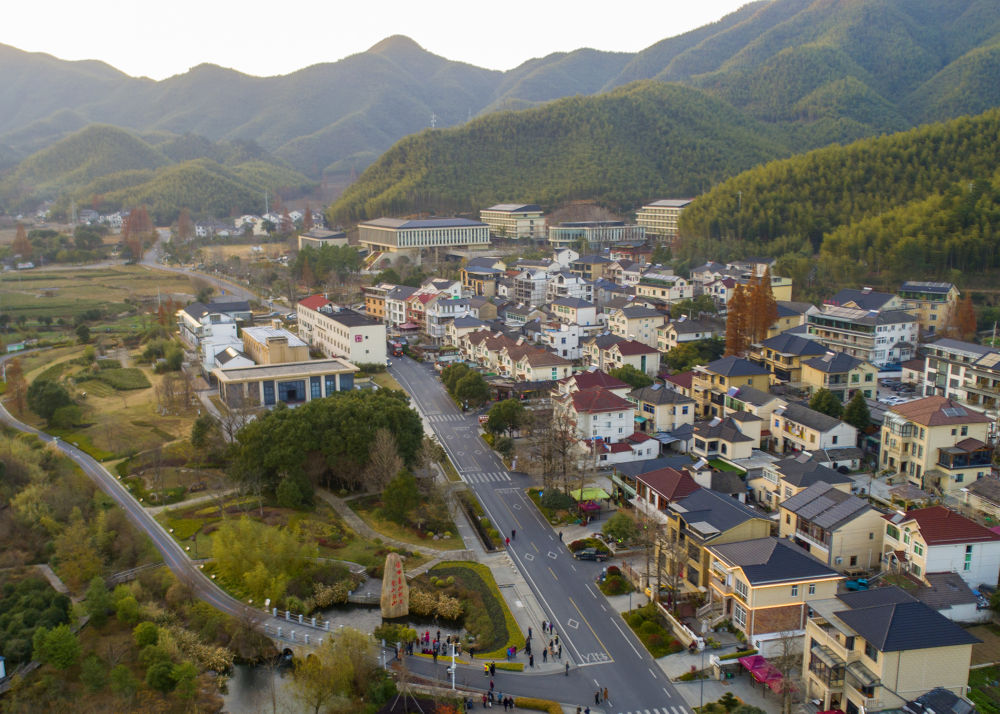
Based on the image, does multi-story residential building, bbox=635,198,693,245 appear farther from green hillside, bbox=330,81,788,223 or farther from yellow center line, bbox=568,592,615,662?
yellow center line, bbox=568,592,615,662

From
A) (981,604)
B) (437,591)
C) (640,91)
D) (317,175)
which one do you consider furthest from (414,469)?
(317,175)

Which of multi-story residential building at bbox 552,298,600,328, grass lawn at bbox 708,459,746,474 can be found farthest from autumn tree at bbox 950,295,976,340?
multi-story residential building at bbox 552,298,600,328

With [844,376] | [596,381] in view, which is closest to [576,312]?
[596,381]

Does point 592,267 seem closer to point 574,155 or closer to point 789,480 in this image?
point 574,155

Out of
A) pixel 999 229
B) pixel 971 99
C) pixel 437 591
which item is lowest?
pixel 437 591

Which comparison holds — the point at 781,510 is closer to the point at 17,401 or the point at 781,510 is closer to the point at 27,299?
the point at 17,401


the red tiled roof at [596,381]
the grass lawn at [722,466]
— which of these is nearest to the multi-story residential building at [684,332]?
the red tiled roof at [596,381]

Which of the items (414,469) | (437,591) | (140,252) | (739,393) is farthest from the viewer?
(140,252)
